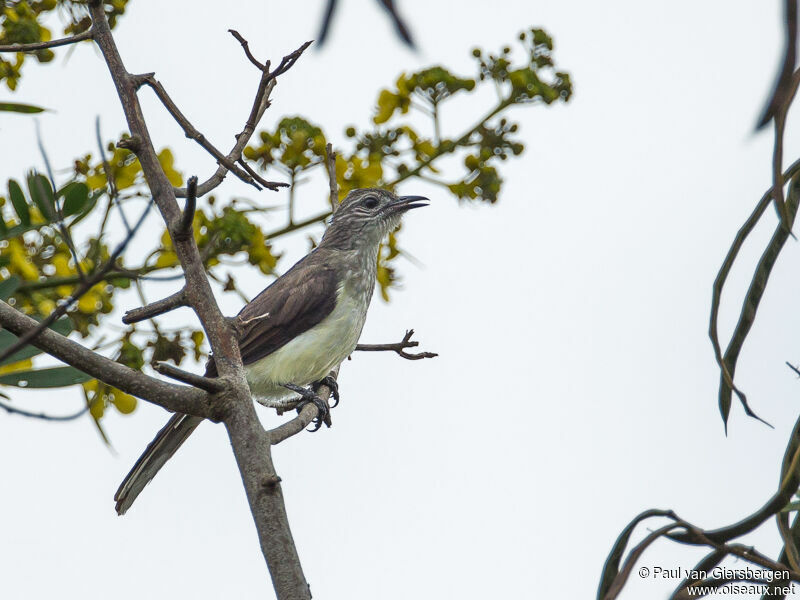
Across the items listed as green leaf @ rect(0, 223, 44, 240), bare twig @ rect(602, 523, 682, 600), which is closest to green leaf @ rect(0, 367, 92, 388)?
green leaf @ rect(0, 223, 44, 240)

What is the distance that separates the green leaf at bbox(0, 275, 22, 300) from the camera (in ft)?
10.8

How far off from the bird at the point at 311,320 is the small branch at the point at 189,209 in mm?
2433

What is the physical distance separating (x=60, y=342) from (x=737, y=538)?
5.36ft

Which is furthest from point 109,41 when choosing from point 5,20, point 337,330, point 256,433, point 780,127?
point 337,330

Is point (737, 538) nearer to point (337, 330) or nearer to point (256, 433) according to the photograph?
point (256, 433)

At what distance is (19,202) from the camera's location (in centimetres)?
363

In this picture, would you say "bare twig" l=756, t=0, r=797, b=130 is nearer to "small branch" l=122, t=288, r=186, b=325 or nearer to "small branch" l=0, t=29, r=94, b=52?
"small branch" l=122, t=288, r=186, b=325

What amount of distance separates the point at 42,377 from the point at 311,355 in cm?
217

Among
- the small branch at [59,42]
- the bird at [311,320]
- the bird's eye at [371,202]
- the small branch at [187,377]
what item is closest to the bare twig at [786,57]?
the small branch at [187,377]

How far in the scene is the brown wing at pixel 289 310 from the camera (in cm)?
568

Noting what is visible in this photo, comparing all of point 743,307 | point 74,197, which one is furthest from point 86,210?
point 743,307

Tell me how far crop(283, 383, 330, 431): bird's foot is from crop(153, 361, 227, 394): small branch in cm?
251

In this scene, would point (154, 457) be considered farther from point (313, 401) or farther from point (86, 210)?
point (86, 210)

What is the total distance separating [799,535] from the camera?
242 cm
